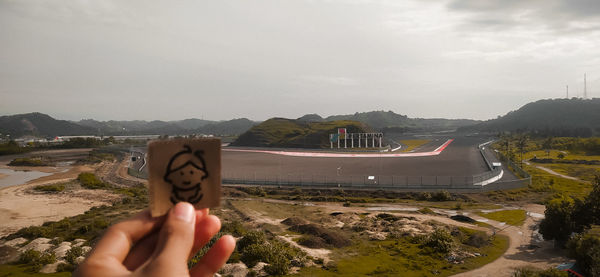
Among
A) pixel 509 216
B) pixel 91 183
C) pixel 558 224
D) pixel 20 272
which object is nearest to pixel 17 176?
pixel 91 183

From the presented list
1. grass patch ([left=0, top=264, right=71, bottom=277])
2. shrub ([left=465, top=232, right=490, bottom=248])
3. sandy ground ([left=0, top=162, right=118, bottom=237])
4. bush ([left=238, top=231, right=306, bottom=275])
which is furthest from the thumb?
sandy ground ([left=0, top=162, right=118, bottom=237])

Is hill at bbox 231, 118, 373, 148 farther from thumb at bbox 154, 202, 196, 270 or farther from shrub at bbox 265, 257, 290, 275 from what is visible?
thumb at bbox 154, 202, 196, 270

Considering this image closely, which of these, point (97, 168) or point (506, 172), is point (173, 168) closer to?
point (506, 172)

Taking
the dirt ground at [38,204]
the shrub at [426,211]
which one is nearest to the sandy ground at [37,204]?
the dirt ground at [38,204]

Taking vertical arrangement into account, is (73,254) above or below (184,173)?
below

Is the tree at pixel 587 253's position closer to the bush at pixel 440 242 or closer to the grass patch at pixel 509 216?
the bush at pixel 440 242

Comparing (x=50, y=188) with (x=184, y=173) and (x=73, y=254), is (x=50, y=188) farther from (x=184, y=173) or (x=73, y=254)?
(x=184, y=173)
